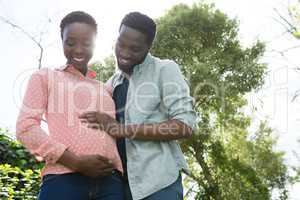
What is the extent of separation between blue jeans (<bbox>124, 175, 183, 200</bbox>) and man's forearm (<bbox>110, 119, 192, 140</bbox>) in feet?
0.79

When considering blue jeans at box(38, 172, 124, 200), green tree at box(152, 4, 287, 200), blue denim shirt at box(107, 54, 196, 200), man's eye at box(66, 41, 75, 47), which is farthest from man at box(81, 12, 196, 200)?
green tree at box(152, 4, 287, 200)

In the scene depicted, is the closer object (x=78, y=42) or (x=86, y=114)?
(x=86, y=114)

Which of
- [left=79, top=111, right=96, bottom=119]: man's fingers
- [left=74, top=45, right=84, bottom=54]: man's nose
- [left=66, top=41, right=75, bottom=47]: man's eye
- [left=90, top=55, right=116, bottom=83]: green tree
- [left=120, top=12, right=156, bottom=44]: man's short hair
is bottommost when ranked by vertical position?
[left=79, top=111, right=96, bottom=119]: man's fingers

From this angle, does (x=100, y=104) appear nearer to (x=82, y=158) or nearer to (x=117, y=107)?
(x=117, y=107)

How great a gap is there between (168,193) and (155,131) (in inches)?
12.4

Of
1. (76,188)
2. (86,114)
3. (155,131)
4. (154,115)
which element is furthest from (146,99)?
(76,188)

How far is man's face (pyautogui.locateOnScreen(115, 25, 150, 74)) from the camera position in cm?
242

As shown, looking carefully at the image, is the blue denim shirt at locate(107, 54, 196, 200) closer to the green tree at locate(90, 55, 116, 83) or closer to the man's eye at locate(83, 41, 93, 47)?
the man's eye at locate(83, 41, 93, 47)

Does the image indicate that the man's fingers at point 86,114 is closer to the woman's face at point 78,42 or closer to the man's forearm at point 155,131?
the man's forearm at point 155,131

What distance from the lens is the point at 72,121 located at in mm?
2195

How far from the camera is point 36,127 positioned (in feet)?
6.79

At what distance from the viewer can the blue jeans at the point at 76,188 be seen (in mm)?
2059

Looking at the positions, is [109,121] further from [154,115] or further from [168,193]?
[168,193]

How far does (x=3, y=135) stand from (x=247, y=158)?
13.9 meters
